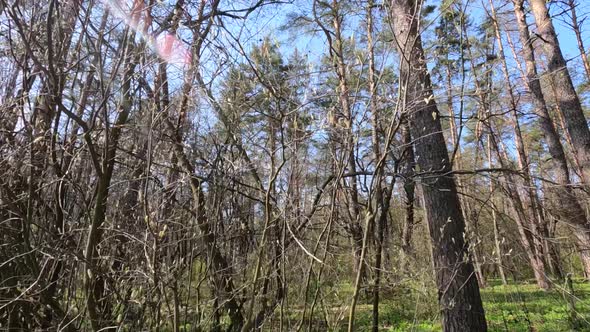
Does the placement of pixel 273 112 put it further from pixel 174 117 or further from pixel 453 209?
pixel 453 209

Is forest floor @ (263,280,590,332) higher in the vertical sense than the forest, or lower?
lower

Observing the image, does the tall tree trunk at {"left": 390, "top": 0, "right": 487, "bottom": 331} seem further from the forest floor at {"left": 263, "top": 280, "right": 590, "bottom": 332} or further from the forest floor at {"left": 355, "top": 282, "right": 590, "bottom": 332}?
the forest floor at {"left": 355, "top": 282, "right": 590, "bottom": 332}

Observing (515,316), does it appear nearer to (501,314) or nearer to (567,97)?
(501,314)

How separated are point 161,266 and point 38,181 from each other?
104cm

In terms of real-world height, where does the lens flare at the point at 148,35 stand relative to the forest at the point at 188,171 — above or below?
above

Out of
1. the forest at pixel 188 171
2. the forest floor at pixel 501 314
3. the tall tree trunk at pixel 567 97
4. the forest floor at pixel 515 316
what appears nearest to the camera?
the forest at pixel 188 171

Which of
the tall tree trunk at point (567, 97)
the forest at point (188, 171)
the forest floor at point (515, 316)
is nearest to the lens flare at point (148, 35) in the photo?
the forest at point (188, 171)

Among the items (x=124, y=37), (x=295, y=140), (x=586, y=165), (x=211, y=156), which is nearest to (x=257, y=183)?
(x=211, y=156)

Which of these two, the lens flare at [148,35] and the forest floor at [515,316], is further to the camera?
the forest floor at [515,316]

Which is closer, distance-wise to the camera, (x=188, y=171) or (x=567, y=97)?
(x=188, y=171)

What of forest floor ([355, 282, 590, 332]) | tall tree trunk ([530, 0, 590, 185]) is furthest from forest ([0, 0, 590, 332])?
tall tree trunk ([530, 0, 590, 185])

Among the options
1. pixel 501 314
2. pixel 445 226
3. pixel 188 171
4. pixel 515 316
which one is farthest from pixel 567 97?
pixel 188 171

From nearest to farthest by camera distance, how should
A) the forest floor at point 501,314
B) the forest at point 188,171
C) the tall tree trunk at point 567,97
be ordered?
the forest at point 188,171
the forest floor at point 501,314
the tall tree trunk at point 567,97

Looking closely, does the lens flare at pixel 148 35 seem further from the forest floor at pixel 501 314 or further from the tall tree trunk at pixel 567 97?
the tall tree trunk at pixel 567 97
